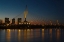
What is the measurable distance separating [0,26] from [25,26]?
20487mm

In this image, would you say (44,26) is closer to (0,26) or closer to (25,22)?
(25,22)

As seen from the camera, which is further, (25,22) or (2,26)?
(25,22)

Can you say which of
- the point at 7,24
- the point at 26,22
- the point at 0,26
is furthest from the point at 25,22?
the point at 0,26

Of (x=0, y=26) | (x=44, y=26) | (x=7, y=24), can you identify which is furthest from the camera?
(x=44, y=26)

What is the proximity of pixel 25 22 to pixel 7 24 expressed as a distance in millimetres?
14301

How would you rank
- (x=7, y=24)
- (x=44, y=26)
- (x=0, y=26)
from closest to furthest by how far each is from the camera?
(x=0, y=26)
(x=7, y=24)
(x=44, y=26)

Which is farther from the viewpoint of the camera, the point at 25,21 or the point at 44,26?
the point at 44,26

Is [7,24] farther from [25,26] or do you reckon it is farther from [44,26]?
[44,26]

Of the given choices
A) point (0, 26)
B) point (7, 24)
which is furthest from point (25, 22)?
point (0, 26)

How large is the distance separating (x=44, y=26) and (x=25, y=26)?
78.1 feet

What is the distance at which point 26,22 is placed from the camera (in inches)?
5044

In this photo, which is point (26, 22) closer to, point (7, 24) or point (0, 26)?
point (7, 24)

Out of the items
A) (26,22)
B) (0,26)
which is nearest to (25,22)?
(26,22)

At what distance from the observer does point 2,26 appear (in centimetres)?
11356
